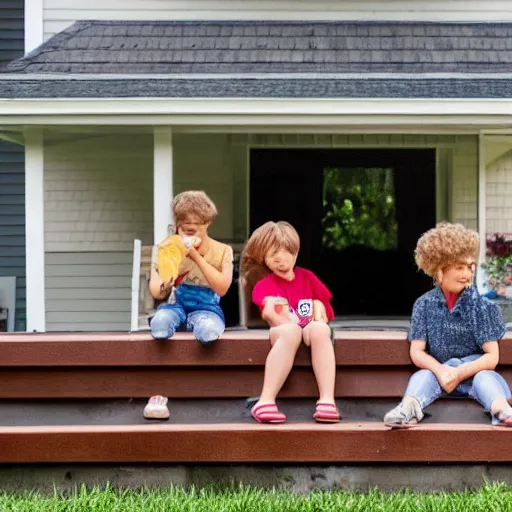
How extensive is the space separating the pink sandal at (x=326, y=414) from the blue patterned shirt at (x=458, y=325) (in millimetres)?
454

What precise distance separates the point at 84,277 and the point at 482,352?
5559mm

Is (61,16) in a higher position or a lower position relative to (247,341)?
higher

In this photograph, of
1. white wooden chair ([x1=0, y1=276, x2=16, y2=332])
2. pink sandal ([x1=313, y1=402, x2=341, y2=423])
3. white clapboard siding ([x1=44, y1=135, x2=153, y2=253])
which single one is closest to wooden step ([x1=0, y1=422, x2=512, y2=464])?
pink sandal ([x1=313, y1=402, x2=341, y2=423])

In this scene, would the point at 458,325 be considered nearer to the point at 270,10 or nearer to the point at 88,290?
the point at 88,290

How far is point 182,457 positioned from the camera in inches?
120

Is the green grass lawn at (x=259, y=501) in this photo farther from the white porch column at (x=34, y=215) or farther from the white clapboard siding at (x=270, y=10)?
the white clapboard siding at (x=270, y=10)

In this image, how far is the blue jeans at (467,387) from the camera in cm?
305

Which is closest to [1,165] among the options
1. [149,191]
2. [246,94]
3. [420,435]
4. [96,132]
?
[149,191]

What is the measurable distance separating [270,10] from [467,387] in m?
5.99

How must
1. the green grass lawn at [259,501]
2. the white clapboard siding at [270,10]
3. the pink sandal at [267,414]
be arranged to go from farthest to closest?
the white clapboard siding at [270,10]
the pink sandal at [267,414]
the green grass lawn at [259,501]

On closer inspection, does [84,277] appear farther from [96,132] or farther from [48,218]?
[96,132]

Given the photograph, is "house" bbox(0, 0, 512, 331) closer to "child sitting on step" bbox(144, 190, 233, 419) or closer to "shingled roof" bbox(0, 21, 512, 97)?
"shingled roof" bbox(0, 21, 512, 97)

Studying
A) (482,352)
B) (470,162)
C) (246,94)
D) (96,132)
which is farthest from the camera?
(470,162)

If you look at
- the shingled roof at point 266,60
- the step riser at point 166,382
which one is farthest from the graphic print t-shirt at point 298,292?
the shingled roof at point 266,60
